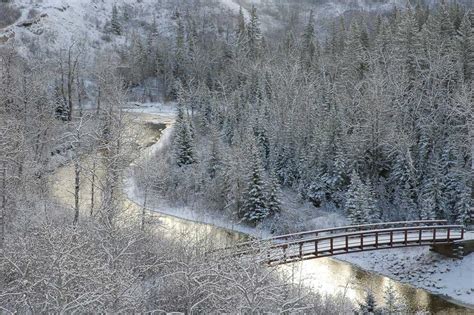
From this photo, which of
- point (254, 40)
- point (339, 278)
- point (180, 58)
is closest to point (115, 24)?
point (180, 58)

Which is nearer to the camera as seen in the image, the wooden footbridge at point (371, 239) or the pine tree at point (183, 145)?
the wooden footbridge at point (371, 239)

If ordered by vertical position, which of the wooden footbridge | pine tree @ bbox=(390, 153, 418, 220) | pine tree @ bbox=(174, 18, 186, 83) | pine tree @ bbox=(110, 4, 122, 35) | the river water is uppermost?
pine tree @ bbox=(110, 4, 122, 35)

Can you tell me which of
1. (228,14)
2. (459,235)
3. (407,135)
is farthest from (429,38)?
(228,14)

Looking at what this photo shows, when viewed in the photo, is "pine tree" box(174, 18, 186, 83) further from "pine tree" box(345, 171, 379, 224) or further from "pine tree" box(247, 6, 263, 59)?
"pine tree" box(345, 171, 379, 224)

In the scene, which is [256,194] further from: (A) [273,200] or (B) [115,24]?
(B) [115,24]

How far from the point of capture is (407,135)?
36219 millimetres

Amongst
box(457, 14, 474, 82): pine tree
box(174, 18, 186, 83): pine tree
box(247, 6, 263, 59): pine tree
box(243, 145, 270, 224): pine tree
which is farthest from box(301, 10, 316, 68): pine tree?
box(243, 145, 270, 224): pine tree

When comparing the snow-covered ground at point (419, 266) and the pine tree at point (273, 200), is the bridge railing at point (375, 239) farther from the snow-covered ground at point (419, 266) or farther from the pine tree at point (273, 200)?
the pine tree at point (273, 200)

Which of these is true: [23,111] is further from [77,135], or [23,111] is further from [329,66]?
[329,66]

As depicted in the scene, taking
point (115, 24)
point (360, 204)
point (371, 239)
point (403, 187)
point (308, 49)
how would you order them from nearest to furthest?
point (371, 239)
point (360, 204)
point (403, 187)
point (308, 49)
point (115, 24)

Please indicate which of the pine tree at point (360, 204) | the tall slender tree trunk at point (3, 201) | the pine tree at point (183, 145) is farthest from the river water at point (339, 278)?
the pine tree at point (183, 145)

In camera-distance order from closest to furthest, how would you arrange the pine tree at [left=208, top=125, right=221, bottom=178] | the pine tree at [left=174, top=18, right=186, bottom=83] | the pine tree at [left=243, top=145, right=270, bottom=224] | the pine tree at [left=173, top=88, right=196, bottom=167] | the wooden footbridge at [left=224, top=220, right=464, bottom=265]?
the wooden footbridge at [left=224, top=220, right=464, bottom=265], the pine tree at [left=243, top=145, right=270, bottom=224], the pine tree at [left=208, top=125, right=221, bottom=178], the pine tree at [left=173, top=88, right=196, bottom=167], the pine tree at [left=174, top=18, right=186, bottom=83]

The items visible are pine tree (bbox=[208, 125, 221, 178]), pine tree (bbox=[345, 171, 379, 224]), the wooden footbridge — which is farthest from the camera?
pine tree (bbox=[208, 125, 221, 178])

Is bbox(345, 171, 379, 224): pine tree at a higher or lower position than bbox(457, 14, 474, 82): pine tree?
lower
